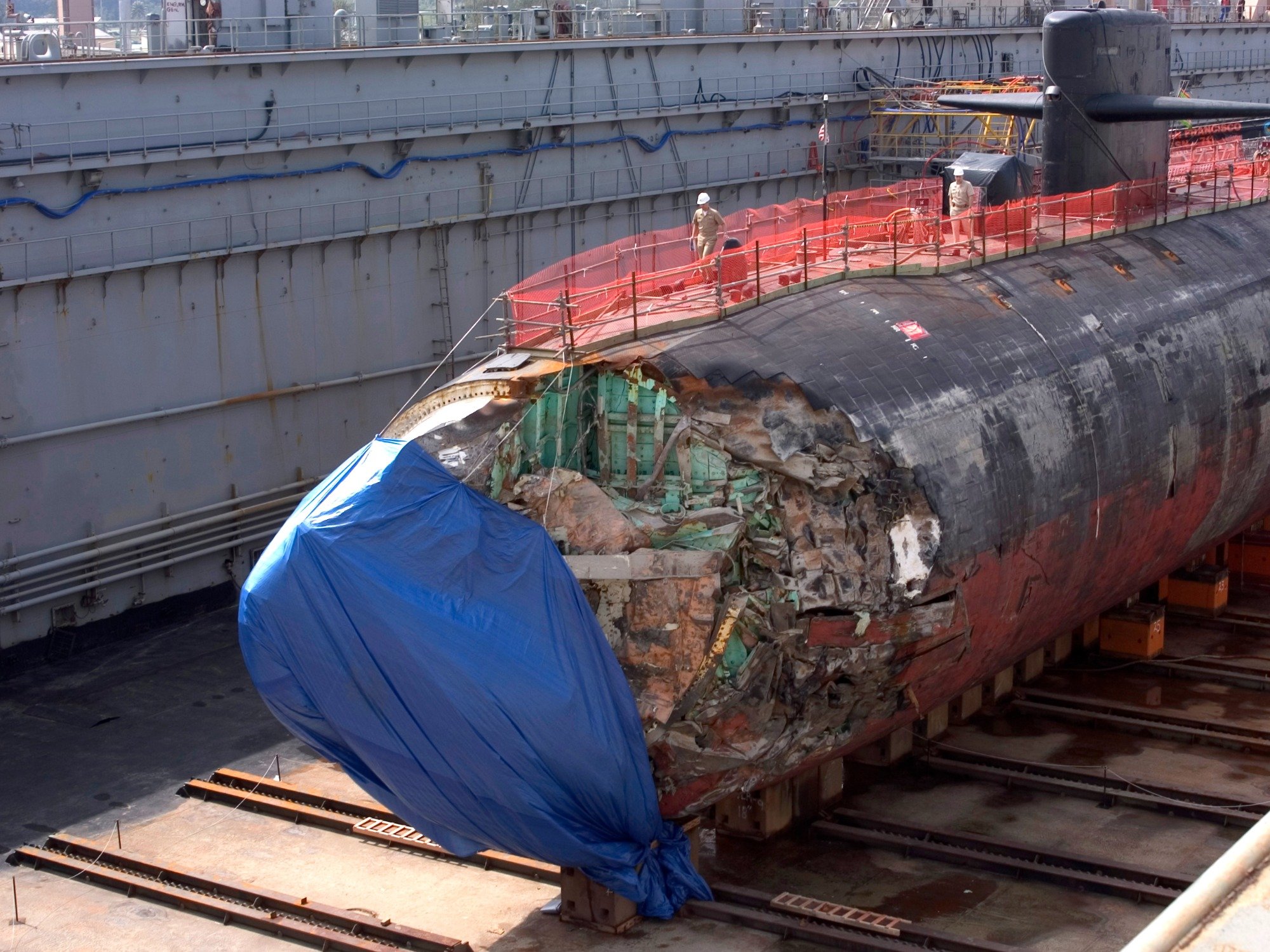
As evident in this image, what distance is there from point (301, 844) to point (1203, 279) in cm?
1234

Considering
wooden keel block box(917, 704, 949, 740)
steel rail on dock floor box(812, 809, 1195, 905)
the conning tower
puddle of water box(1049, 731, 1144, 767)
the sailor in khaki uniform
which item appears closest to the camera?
steel rail on dock floor box(812, 809, 1195, 905)

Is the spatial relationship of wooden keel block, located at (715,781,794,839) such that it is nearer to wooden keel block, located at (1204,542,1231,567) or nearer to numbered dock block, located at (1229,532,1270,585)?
wooden keel block, located at (1204,542,1231,567)

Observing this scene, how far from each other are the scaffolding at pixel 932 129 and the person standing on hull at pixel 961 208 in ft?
34.3

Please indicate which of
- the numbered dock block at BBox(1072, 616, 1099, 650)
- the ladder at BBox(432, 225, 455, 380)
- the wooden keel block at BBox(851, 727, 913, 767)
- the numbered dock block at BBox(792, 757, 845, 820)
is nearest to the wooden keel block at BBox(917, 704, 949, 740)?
the wooden keel block at BBox(851, 727, 913, 767)

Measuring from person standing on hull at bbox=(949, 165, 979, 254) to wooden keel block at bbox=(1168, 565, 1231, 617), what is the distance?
18.4 ft

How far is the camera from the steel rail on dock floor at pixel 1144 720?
55.0 feet

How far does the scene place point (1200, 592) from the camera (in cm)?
2067

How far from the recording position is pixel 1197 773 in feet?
52.9

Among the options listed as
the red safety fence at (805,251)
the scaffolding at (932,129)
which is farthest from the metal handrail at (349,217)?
the red safety fence at (805,251)

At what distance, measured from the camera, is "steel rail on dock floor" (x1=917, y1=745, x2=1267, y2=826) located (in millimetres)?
15008

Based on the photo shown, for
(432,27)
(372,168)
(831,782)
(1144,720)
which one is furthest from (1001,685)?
(432,27)

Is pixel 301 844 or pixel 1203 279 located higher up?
pixel 1203 279

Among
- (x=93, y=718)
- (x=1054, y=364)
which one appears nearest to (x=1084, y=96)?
(x=1054, y=364)

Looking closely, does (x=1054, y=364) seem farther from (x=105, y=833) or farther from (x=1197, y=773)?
(x=105, y=833)
